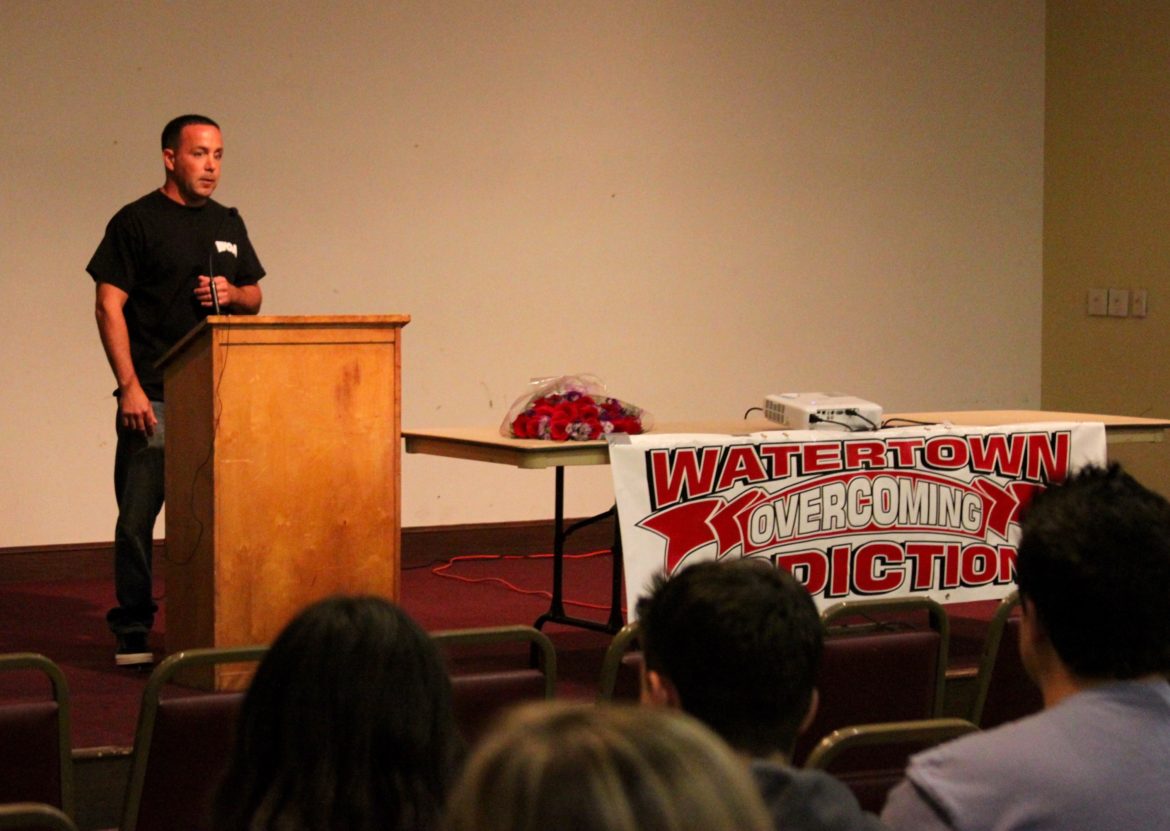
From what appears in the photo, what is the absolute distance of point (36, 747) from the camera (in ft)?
7.68

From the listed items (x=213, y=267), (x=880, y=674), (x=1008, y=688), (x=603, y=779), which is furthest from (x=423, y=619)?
(x=603, y=779)

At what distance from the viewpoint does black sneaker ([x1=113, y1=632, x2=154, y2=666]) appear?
167 inches

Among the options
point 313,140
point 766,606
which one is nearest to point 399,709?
point 766,606

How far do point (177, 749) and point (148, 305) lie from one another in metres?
2.25

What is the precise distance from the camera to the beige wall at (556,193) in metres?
5.75

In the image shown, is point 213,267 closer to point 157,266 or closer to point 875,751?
point 157,266

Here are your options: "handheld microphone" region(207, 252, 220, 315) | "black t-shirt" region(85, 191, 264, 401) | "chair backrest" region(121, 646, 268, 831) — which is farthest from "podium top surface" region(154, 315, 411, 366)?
"chair backrest" region(121, 646, 268, 831)

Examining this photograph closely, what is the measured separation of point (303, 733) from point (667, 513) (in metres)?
2.51

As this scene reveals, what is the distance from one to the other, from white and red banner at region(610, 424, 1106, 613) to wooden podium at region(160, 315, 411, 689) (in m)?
0.65

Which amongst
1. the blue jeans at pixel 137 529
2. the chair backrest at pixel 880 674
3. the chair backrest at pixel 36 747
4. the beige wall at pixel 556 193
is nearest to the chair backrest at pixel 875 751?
the chair backrest at pixel 880 674

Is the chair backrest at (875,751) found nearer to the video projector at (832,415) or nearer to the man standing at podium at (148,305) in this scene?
the video projector at (832,415)

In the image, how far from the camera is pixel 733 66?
687 centimetres

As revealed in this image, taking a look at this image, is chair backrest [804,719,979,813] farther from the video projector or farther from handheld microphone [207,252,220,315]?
handheld microphone [207,252,220,315]

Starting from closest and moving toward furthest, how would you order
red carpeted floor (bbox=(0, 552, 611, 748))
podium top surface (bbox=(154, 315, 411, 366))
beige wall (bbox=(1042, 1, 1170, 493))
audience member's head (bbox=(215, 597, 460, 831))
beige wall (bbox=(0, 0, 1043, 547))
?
audience member's head (bbox=(215, 597, 460, 831)), podium top surface (bbox=(154, 315, 411, 366)), red carpeted floor (bbox=(0, 552, 611, 748)), beige wall (bbox=(0, 0, 1043, 547)), beige wall (bbox=(1042, 1, 1170, 493))
